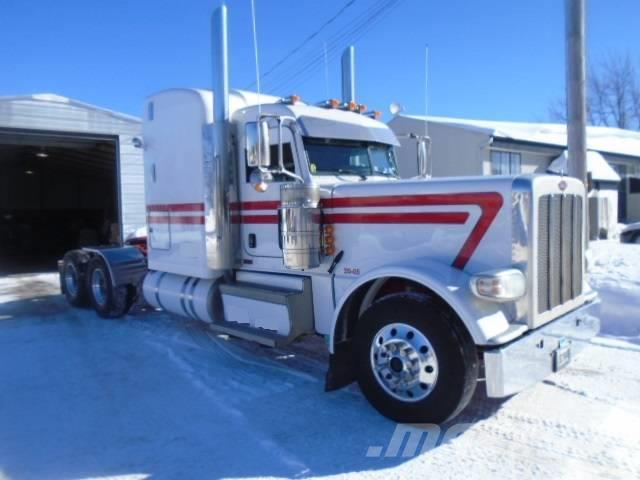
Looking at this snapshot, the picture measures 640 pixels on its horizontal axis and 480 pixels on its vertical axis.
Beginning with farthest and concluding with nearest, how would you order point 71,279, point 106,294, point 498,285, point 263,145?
point 71,279 < point 106,294 < point 263,145 < point 498,285

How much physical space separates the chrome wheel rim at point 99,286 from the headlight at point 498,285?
651 cm

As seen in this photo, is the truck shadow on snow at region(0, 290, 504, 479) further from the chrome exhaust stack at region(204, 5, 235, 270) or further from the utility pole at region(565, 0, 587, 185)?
the utility pole at region(565, 0, 587, 185)

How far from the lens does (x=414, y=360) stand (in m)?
4.05

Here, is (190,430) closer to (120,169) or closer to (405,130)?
(120,169)

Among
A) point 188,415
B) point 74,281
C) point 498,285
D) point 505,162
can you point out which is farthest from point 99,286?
point 505,162

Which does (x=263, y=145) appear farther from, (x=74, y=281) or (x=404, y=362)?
(x=74, y=281)

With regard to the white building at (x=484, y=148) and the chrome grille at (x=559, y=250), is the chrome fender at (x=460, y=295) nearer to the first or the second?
the chrome grille at (x=559, y=250)

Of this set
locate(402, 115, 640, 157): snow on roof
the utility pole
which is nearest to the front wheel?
the utility pole

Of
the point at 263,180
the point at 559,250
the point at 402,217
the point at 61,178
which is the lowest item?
the point at 559,250

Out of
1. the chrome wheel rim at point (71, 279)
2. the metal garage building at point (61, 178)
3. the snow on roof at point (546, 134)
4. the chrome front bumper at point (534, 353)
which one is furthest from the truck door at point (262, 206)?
the snow on roof at point (546, 134)

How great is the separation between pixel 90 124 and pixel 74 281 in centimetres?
796

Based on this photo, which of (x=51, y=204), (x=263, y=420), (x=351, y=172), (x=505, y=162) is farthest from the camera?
(x=51, y=204)

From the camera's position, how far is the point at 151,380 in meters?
5.38

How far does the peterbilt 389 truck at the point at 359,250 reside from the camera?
3932 mm
